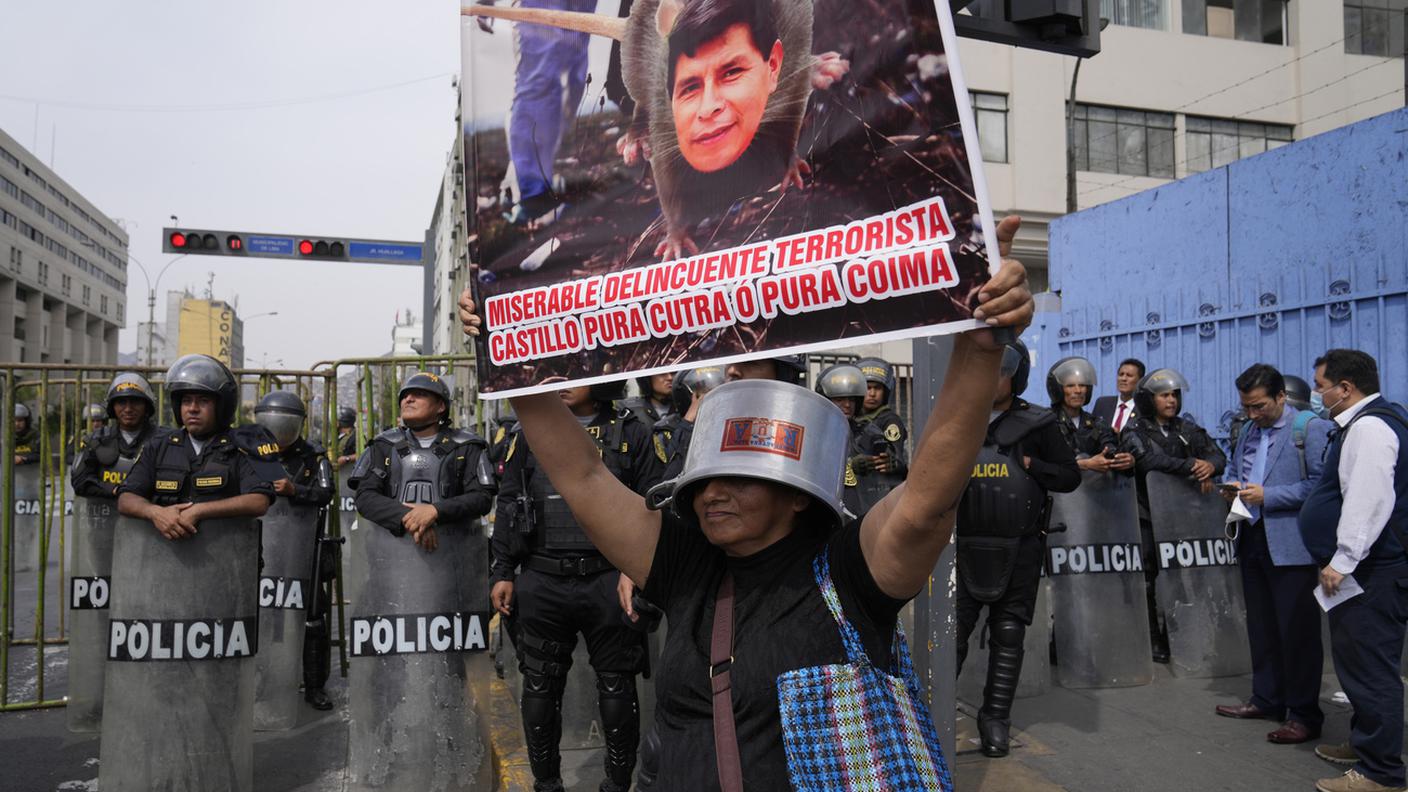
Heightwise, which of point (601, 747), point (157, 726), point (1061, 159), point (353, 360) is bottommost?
point (601, 747)

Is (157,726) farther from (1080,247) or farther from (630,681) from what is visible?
(1080,247)

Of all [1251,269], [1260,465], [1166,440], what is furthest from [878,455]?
[1251,269]

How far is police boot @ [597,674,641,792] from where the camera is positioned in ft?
15.6

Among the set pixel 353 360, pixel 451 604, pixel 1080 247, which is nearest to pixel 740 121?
pixel 451 604

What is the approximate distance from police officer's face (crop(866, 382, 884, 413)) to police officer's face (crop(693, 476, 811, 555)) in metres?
6.40

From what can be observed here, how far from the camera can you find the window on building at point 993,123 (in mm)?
23062

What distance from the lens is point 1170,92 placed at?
81.7 ft

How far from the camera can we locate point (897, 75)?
210 centimetres

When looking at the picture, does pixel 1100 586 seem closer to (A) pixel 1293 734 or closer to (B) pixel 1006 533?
Result: (A) pixel 1293 734

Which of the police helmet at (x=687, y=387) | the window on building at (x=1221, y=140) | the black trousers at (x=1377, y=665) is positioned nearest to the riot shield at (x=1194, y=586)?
the black trousers at (x=1377, y=665)

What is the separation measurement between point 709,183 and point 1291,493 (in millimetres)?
4980

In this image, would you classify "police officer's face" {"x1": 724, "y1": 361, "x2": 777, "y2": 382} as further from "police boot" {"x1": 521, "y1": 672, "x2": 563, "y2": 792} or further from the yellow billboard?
the yellow billboard

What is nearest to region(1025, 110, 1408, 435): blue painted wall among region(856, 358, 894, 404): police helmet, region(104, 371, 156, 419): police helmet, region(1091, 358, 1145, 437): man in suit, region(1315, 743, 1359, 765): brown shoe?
region(1091, 358, 1145, 437): man in suit

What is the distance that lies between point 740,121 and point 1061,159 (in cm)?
2342
